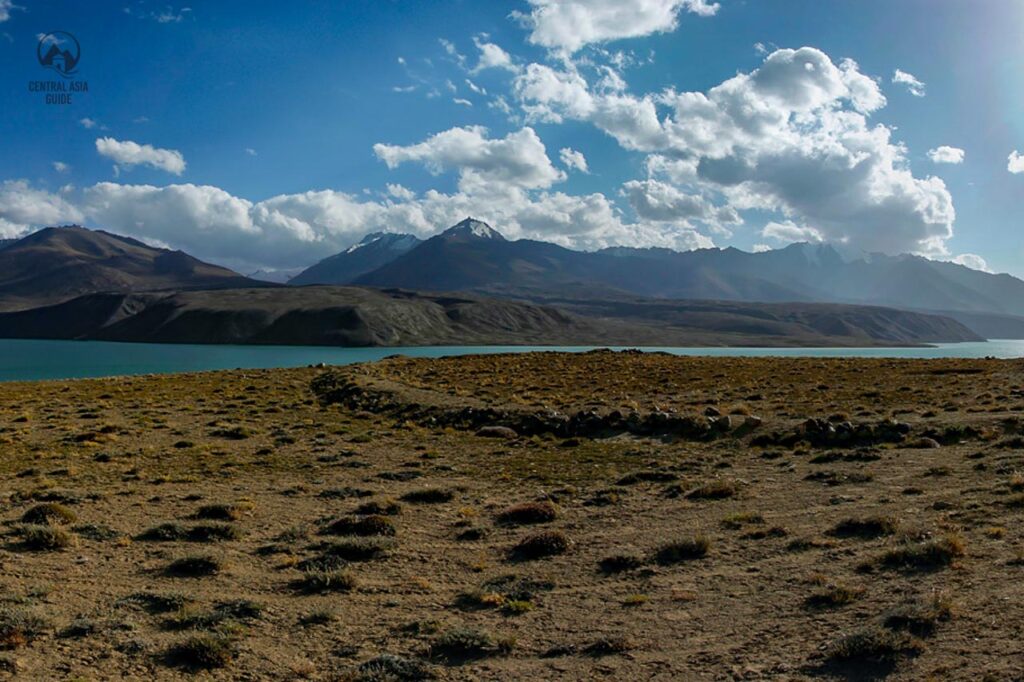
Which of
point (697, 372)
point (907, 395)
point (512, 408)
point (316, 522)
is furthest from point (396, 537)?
point (697, 372)

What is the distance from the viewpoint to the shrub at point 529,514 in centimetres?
1788

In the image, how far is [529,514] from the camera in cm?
1794

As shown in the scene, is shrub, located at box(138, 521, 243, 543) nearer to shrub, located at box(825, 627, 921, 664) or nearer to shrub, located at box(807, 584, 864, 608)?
shrub, located at box(807, 584, 864, 608)

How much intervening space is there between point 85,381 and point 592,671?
6028 centimetres

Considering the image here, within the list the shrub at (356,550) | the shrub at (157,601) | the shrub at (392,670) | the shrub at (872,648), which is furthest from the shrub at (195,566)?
the shrub at (872,648)

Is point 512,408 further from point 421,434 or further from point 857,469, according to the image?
point 857,469

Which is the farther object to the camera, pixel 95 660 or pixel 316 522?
pixel 316 522

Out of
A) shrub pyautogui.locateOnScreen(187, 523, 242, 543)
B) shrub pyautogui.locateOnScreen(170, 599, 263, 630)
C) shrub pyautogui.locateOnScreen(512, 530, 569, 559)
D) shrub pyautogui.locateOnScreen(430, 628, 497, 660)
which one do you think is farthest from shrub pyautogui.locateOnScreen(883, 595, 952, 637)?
shrub pyautogui.locateOnScreen(187, 523, 242, 543)

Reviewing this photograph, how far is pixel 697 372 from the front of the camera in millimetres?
56844

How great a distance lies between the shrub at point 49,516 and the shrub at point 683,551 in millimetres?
14395

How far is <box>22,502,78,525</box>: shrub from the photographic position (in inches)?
657

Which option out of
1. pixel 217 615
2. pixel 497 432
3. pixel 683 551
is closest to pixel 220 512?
pixel 217 615

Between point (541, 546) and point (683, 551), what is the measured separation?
3.14 meters

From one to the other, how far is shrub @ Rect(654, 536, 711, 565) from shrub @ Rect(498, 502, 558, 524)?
12.3 ft
